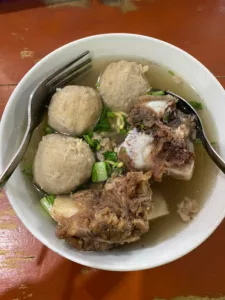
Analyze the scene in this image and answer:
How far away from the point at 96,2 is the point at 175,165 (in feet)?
2.92

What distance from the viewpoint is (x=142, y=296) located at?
1291 millimetres

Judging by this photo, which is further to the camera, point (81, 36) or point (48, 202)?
point (81, 36)

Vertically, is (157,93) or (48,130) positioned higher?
(157,93)

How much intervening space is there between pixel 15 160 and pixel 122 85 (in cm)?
43

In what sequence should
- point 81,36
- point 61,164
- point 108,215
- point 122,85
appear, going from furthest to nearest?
point 81,36
point 122,85
point 61,164
point 108,215

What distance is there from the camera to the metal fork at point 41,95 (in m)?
1.11

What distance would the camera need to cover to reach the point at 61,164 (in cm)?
115

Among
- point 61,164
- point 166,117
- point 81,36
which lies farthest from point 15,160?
point 81,36

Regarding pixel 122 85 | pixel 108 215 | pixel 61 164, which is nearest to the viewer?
pixel 108 215

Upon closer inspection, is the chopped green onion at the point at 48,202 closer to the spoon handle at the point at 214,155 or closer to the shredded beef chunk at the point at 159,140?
the shredded beef chunk at the point at 159,140

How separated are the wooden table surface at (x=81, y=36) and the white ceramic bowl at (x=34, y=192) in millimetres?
197

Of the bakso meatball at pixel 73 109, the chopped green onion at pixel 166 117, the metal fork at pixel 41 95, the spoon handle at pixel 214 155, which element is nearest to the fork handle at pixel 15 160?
the metal fork at pixel 41 95

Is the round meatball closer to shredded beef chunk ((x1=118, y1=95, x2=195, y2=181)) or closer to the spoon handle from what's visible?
shredded beef chunk ((x1=118, y1=95, x2=195, y2=181))

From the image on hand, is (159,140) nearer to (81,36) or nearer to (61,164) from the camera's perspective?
(61,164)
